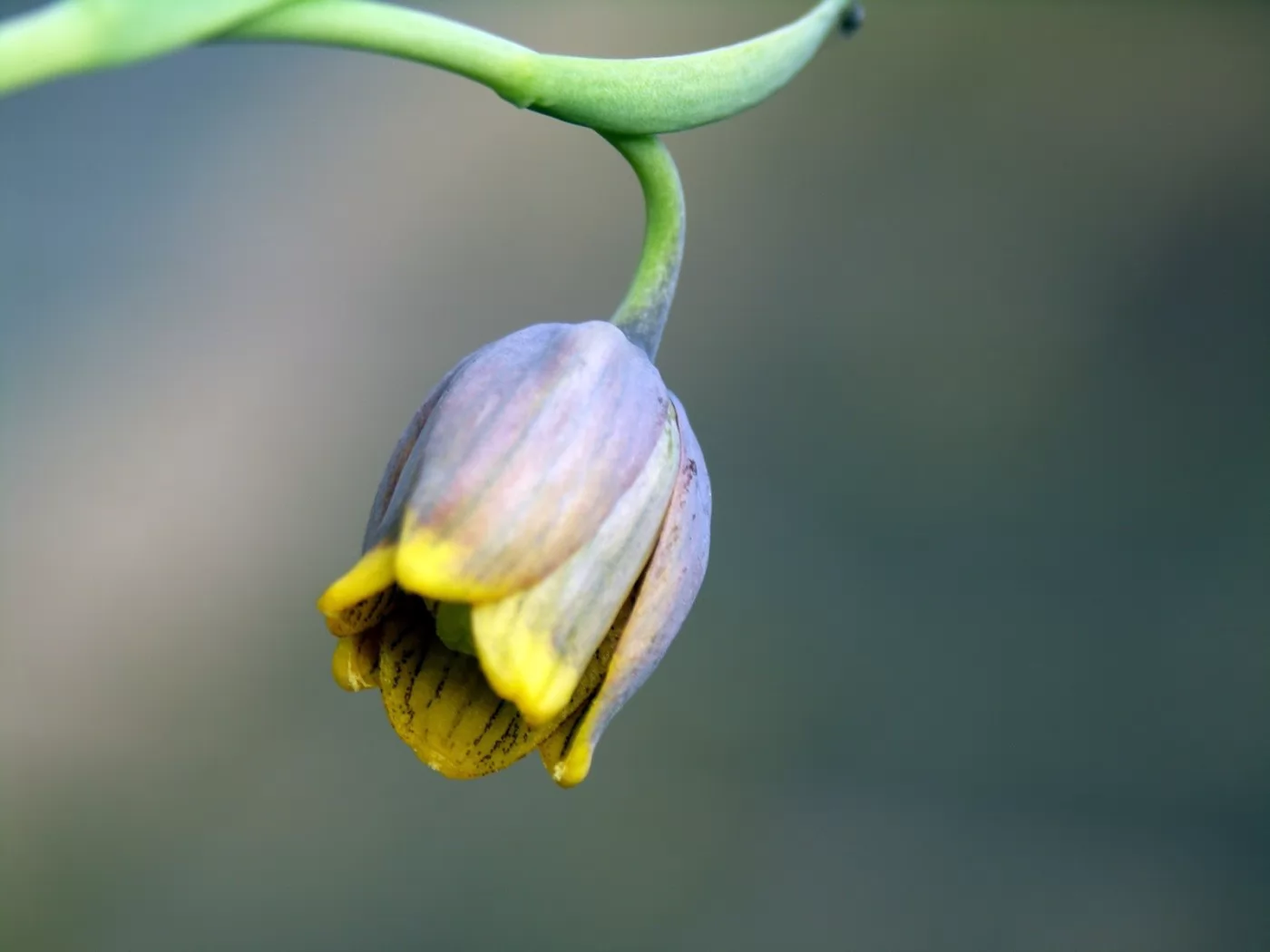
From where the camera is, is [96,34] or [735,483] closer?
[96,34]

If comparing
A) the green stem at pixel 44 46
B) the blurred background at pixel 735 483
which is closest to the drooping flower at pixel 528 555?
the green stem at pixel 44 46

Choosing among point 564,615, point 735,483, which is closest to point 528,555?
point 564,615

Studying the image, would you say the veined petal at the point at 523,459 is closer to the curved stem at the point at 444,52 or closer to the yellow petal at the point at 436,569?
the yellow petal at the point at 436,569

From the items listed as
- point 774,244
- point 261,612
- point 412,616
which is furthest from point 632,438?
point 261,612

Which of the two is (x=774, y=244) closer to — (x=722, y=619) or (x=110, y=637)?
(x=722, y=619)

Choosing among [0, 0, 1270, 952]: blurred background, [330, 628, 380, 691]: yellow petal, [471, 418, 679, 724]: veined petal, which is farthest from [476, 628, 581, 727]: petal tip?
[0, 0, 1270, 952]: blurred background

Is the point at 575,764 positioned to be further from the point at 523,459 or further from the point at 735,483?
the point at 735,483

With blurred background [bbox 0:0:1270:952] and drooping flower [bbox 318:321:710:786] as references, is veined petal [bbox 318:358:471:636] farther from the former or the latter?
blurred background [bbox 0:0:1270:952]
